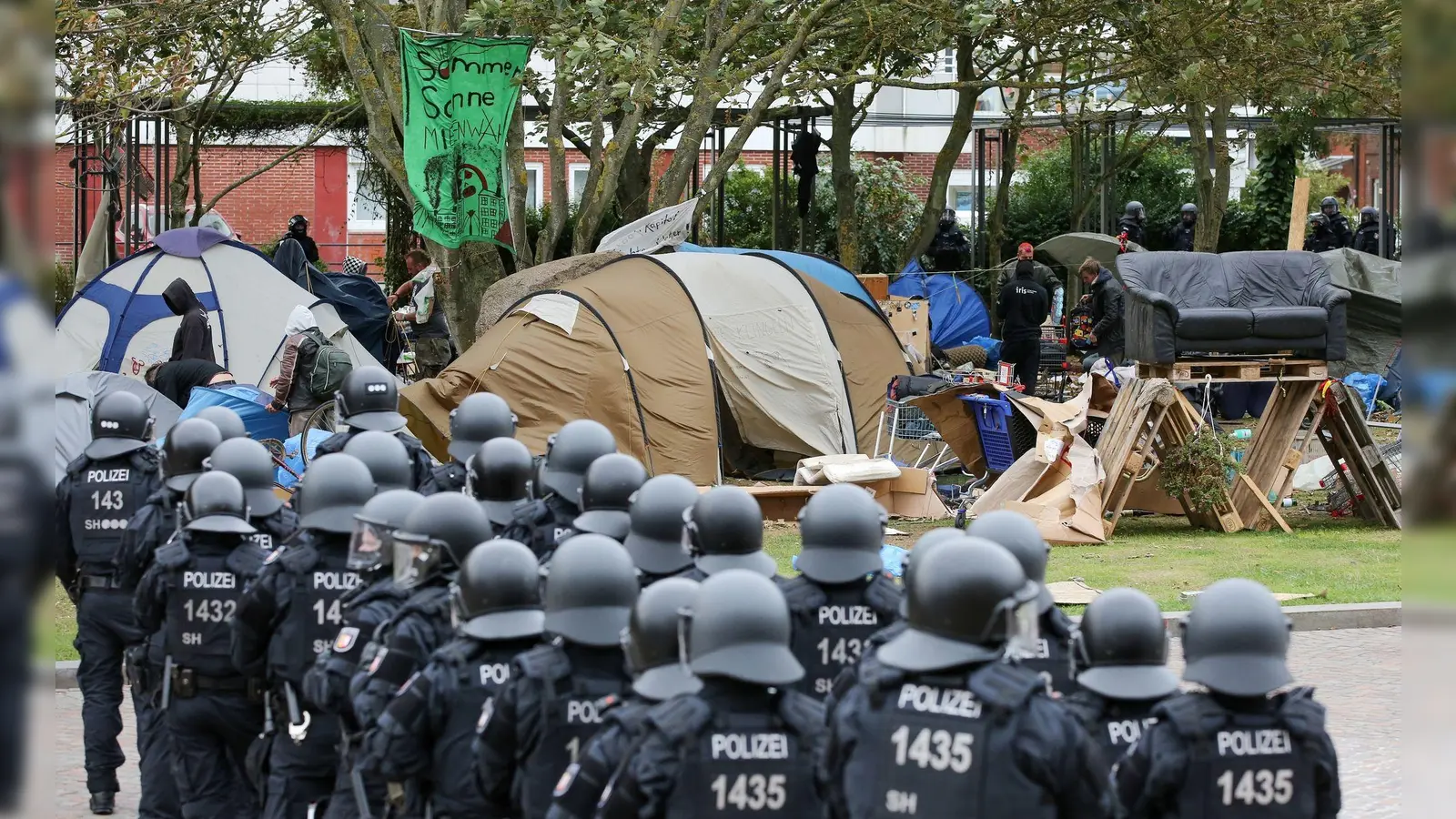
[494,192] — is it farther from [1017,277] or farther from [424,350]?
[1017,277]

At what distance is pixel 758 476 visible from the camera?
668 inches

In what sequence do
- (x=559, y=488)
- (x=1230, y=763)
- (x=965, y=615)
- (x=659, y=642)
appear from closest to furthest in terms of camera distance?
(x=965, y=615), (x=1230, y=763), (x=659, y=642), (x=559, y=488)

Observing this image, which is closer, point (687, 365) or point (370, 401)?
point (370, 401)

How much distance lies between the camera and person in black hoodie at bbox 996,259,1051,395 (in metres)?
18.7

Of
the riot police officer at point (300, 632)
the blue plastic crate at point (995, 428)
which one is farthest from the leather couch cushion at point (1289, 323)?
the riot police officer at point (300, 632)

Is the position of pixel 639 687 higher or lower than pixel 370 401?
lower

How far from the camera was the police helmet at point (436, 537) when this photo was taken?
234 inches

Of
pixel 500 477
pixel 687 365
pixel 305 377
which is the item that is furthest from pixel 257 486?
pixel 687 365

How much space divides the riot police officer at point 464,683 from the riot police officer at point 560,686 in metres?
0.14

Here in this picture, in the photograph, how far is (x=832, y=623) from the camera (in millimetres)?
5844

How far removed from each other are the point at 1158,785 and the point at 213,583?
409 cm

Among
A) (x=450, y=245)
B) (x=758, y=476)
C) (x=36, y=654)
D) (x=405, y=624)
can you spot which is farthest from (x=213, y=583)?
(x=758, y=476)

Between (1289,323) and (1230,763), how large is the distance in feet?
34.3

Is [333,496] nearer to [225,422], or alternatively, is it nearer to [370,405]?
[225,422]
